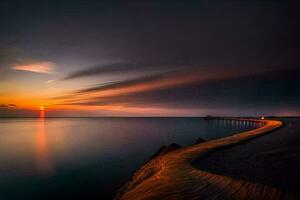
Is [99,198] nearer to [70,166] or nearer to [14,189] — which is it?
[14,189]

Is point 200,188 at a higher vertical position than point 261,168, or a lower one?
higher

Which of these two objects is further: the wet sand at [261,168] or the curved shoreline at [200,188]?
the wet sand at [261,168]

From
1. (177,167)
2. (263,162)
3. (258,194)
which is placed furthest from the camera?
(263,162)

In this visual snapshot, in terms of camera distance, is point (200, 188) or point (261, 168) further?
point (261, 168)

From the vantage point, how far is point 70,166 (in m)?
26.1

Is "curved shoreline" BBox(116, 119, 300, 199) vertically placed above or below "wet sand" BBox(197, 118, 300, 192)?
above

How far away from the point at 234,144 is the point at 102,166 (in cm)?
1591

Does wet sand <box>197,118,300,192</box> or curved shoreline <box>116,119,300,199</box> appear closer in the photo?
curved shoreline <box>116,119,300,199</box>

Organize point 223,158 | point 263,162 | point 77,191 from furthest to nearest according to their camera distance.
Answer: point 77,191 < point 223,158 < point 263,162

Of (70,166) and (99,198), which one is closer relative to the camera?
(99,198)

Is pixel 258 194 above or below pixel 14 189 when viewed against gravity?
above

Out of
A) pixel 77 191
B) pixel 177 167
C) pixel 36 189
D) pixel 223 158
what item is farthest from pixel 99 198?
pixel 223 158

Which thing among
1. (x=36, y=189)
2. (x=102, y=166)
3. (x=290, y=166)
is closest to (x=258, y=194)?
(x=290, y=166)

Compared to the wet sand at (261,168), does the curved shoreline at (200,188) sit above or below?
above
